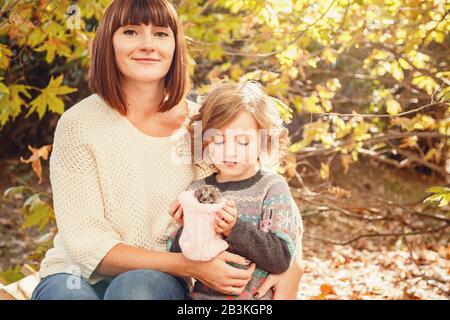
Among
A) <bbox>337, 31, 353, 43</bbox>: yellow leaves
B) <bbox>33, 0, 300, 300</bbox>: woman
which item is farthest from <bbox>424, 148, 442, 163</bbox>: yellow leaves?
<bbox>33, 0, 300, 300</bbox>: woman

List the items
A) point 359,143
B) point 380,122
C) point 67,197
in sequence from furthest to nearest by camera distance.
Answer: point 380,122
point 359,143
point 67,197

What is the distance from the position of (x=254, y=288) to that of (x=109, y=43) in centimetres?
93

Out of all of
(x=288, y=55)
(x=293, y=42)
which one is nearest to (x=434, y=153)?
(x=288, y=55)

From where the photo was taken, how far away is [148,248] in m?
2.04

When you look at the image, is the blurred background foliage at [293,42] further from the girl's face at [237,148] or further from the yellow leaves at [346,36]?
the girl's face at [237,148]

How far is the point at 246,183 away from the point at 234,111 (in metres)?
0.23

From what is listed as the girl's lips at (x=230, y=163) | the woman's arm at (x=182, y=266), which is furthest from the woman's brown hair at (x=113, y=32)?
the woman's arm at (x=182, y=266)

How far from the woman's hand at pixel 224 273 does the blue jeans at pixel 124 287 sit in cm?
10

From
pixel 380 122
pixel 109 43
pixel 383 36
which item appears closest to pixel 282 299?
pixel 109 43

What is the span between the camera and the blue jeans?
1.72m

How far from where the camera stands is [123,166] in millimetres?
2047

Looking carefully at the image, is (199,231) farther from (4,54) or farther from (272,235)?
(4,54)

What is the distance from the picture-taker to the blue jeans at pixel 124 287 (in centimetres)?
172

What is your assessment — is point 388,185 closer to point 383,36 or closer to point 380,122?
point 380,122
